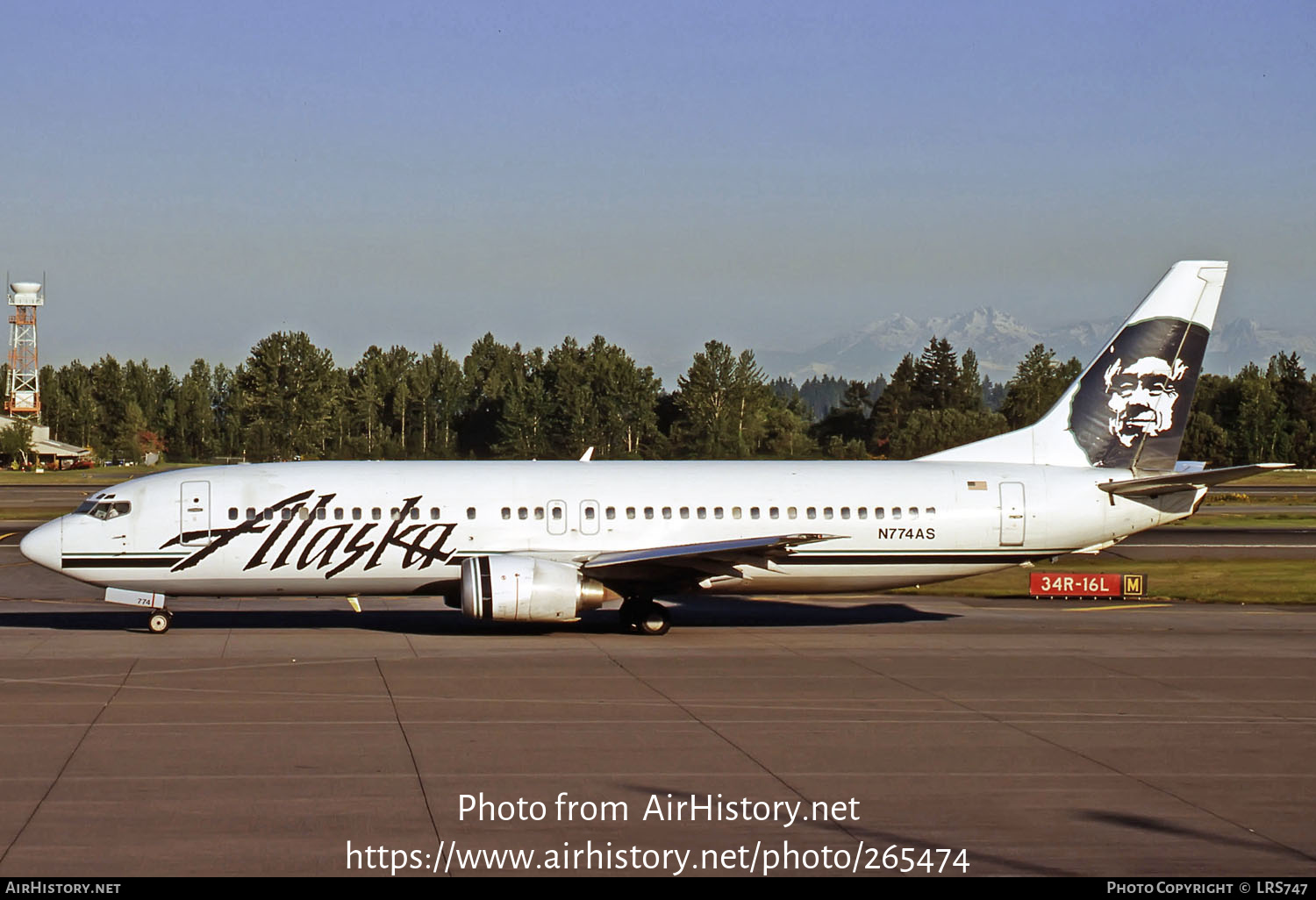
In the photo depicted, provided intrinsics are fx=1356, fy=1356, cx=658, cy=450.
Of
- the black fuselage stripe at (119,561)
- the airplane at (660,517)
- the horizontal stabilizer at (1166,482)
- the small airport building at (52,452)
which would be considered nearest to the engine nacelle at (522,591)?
the airplane at (660,517)

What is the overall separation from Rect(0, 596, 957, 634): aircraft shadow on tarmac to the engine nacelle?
2292 mm

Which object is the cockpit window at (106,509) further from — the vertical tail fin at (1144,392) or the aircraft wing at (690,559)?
the vertical tail fin at (1144,392)

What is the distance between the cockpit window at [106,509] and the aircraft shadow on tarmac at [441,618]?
110 inches

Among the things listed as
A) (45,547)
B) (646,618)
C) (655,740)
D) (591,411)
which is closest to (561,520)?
(646,618)

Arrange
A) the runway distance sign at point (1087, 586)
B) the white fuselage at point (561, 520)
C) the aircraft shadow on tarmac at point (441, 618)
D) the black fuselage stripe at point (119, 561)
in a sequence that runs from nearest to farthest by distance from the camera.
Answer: the black fuselage stripe at point (119, 561) < the white fuselage at point (561, 520) < the aircraft shadow on tarmac at point (441, 618) < the runway distance sign at point (1087, 586)

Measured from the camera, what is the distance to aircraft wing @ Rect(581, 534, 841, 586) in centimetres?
2914

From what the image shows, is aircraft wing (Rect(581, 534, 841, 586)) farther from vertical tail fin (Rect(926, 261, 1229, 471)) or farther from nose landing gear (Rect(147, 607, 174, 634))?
nose landing gear (Rect(147, 607, 174, 634))

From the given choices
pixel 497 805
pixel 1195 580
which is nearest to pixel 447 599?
pixel 497 805

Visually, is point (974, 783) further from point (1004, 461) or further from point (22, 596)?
point (22, 596)

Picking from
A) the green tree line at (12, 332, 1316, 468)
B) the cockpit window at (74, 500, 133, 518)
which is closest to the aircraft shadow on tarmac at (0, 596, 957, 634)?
the cockpit window at (74, 500, 133, 518)

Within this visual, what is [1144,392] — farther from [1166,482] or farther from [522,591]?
[522,591]

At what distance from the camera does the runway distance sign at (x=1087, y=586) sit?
39281mm

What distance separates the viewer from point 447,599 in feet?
101

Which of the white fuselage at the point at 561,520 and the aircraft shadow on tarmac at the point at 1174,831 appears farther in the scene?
the white fuselage at the point at 561,520
